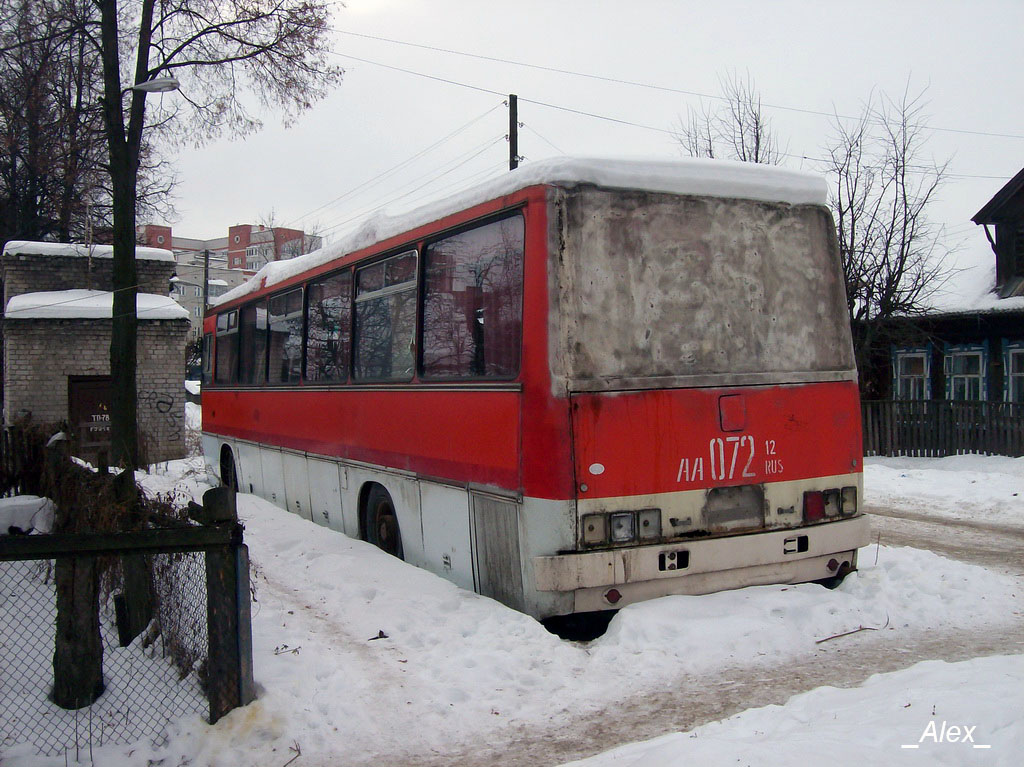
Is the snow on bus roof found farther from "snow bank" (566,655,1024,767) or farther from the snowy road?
the snowy road

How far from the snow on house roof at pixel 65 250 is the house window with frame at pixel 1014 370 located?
841 inches

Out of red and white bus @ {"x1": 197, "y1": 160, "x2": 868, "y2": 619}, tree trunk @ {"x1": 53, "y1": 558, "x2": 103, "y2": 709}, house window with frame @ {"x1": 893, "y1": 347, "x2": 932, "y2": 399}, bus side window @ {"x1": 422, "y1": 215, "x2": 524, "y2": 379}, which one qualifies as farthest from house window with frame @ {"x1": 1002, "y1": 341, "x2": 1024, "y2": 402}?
tree trunk @ {"x1": 53, "y1": 558, "x2": 103, "y2": 709}

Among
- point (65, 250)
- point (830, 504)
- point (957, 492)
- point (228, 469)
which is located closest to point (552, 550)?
point (830, 504)

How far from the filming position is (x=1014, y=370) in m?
23.6

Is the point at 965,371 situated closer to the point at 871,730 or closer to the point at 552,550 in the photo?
the point at 552,550

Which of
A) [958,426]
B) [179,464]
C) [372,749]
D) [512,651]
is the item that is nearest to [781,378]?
[512,651]

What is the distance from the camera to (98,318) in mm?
21969

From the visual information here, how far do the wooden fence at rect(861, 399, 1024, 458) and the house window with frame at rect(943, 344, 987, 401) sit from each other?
5.47m

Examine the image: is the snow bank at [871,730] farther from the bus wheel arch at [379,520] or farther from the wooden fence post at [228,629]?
the bus wheel arch at [379,520]

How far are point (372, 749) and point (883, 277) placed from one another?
21620 mm

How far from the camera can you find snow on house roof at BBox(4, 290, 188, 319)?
21.4 metres

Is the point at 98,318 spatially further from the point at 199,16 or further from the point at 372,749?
the point at 372,749

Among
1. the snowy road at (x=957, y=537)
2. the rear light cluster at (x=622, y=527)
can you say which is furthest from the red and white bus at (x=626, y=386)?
the snowy road at (x=957, y=537)

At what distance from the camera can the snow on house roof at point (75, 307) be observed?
70.3ft
